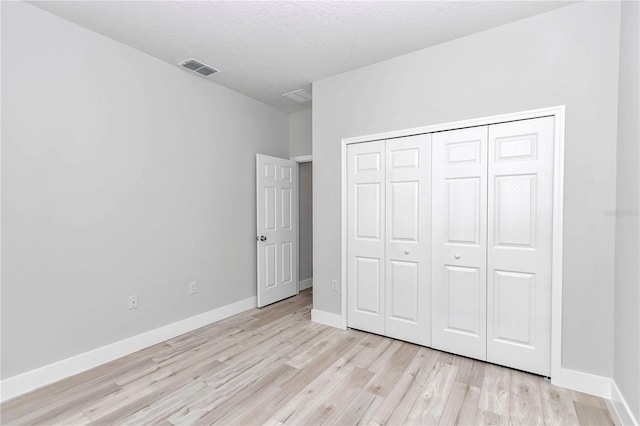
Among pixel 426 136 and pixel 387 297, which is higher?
pixel 426 136

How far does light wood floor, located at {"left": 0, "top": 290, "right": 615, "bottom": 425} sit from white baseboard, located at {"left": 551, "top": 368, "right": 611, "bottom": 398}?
0.05 meters

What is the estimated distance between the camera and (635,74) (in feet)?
5.99

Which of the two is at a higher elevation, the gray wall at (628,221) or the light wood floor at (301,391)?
the gray wall at (628,221)

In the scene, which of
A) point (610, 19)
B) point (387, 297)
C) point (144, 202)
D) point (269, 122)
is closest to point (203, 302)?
point (144, 202)

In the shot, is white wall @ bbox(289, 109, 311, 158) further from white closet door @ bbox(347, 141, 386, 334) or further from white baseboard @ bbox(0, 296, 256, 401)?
white baseboard @ bbox(0, 296, 256, 401)

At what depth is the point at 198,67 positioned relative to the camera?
317 cm

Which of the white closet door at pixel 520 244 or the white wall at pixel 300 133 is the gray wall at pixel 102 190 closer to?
the white wall at pixel 300 133

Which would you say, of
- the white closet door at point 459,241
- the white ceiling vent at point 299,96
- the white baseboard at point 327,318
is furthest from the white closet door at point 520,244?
the white ceiling vent at point 299,96

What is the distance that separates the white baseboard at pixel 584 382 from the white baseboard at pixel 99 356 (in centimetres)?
323

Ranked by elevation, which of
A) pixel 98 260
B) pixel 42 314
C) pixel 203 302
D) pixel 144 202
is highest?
pixel 144 202

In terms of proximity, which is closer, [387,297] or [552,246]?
[552,246]

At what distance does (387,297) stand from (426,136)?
5.28 feet

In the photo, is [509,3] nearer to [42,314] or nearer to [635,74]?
[635,74]

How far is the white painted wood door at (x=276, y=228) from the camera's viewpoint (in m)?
4.02
